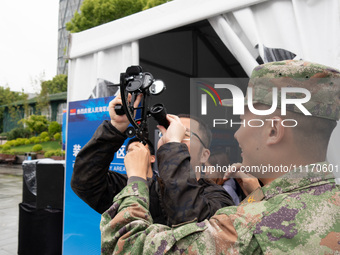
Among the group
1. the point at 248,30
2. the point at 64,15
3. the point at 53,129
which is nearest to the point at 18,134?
the point at 53,129

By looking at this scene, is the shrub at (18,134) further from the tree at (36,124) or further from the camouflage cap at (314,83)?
the camouflage cap at (314,83)

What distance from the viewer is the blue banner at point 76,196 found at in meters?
2.76

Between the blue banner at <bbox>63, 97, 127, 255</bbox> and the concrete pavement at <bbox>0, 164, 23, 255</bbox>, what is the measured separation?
2.10m

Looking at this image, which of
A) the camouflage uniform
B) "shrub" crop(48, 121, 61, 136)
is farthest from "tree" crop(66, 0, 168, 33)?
the camouflage uniform

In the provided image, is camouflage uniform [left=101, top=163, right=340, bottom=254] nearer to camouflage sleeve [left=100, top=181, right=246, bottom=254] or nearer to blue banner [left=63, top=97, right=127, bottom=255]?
camouflage sleeve [left=100, top=181, right=246, bottom=254]

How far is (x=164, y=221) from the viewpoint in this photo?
149cm

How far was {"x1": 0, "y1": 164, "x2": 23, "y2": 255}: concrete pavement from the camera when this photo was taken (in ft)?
15.5

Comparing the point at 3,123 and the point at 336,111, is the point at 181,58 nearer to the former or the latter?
the point at 336,111

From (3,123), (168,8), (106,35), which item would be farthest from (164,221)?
(3,123)

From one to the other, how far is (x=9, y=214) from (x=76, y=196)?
4.64 metres

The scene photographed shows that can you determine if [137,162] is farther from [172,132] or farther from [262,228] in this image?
[262,228]

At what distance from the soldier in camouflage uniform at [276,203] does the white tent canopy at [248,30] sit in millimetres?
768

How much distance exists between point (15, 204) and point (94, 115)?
5966 mm

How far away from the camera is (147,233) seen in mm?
1040
